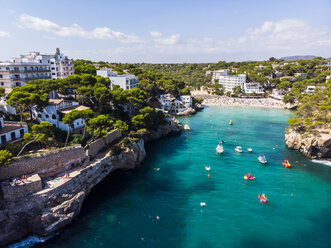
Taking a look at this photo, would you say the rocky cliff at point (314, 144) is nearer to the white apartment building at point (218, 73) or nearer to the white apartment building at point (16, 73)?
the white apartment building at point (16, 73)

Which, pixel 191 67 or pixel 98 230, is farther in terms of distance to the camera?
pixel 191 67

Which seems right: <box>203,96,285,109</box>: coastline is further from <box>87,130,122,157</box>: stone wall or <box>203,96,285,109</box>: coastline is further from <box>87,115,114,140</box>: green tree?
<box>87,115,114,140</box>: green tree

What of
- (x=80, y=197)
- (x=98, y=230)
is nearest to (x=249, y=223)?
(x=98, y=230)

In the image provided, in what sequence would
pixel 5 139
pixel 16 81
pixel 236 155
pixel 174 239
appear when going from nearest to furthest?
pixel 174 239, pixel 5 139, pixel 236 155, pixel 16 81

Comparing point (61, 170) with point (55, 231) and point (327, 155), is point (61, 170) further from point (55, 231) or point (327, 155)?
point (327, 155)

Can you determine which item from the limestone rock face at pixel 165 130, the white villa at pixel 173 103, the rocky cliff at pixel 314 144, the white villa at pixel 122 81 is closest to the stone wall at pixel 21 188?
the limestone rock face at pixel 165 130

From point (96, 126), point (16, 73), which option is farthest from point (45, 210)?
point (16, 73)
